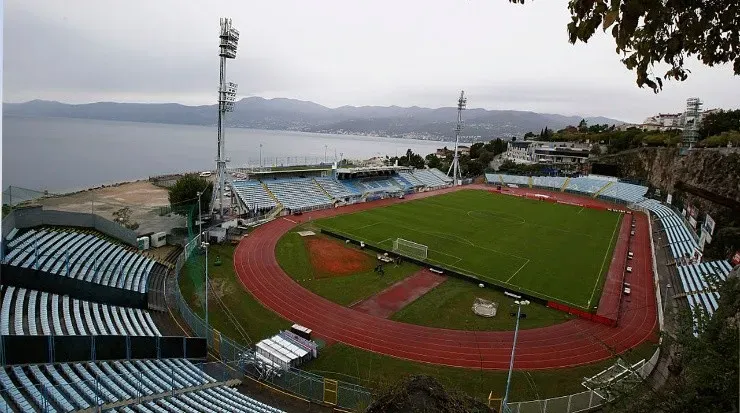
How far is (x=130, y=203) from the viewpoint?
54812mm

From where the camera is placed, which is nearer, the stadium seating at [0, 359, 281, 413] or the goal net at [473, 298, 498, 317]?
the stadium seating at [0, 359, 281, 413]

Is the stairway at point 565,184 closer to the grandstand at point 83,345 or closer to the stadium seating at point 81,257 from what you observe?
the stadium seating at point 81,257

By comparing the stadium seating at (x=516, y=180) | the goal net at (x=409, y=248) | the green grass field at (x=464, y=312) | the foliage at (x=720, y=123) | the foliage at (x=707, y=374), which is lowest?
the green grass field at (x=464, y=312)

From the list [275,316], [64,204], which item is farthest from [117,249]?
[64,204]

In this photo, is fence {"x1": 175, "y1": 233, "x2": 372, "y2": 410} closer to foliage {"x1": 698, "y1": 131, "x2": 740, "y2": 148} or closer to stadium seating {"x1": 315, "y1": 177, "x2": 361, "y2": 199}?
stadium seating {"x1": 315, "y1": 177, "x2": 361, "y2": 199}

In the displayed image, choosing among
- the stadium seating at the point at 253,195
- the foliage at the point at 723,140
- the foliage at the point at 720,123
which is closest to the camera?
the stadium seating at the point at 253,195

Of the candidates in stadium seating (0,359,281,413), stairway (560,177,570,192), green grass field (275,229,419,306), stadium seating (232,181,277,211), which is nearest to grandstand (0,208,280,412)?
stadium seating (0,359,281,413)

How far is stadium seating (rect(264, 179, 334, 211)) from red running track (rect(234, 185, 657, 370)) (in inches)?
804

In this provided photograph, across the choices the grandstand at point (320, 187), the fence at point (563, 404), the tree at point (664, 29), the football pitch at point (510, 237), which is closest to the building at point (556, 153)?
the grandstand at point (320, 187)

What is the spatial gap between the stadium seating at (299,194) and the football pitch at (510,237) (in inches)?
203

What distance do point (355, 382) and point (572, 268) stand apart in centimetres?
2272

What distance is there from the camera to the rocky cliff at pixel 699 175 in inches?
1218

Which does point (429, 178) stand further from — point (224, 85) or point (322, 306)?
point (322, 306)

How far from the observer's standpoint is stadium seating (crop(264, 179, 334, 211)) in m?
48.7
